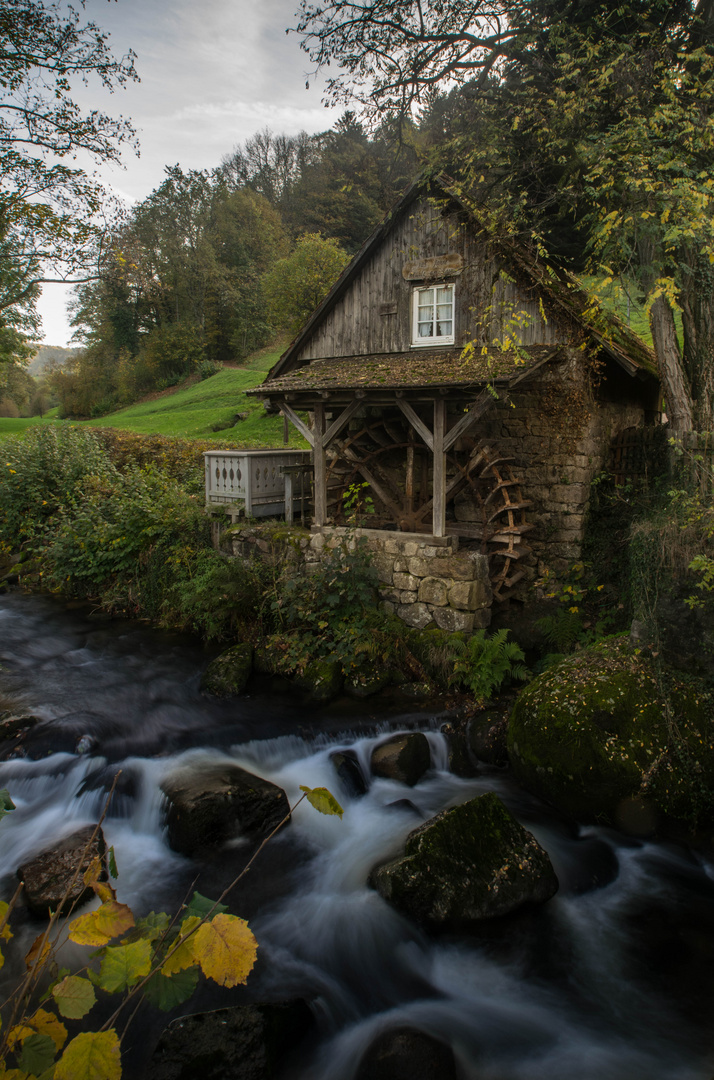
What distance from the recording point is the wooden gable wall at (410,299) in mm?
8680

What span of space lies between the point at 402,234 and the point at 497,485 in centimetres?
427

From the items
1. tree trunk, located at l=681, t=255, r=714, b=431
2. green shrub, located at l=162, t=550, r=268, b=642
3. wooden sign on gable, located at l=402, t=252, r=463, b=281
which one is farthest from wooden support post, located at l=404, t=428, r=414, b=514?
tree trunk, located at l=681, t=255, r=714, b=431

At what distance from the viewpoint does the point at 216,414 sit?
76.3 ft

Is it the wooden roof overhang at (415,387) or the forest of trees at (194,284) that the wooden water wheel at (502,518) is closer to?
the wooden roof overhang at (415,387)

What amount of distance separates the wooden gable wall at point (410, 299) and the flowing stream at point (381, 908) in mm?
5619

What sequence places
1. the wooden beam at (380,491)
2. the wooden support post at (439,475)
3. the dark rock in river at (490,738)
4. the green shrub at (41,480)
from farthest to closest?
the green shrub at (41,480) < the wooden beam at (380,491) < the wooden support post at (439,475) < the dark rock in river at (490,738)

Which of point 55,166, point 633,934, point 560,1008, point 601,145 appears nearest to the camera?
point 560,1008

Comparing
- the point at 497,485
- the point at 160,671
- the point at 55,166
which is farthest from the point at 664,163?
the point at 55,166

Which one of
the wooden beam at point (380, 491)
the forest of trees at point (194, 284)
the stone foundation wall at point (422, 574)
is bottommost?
the stone foundation wall at point (422, 574)

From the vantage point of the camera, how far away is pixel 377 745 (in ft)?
22.3

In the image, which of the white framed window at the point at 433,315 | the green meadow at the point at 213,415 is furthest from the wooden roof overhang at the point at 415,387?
the green meadow at the point at 213,415

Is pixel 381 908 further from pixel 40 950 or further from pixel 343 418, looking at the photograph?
pixel 343 418

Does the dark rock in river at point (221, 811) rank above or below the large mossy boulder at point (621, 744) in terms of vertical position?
below

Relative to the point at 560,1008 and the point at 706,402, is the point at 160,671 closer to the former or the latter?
the point at 560,1008
